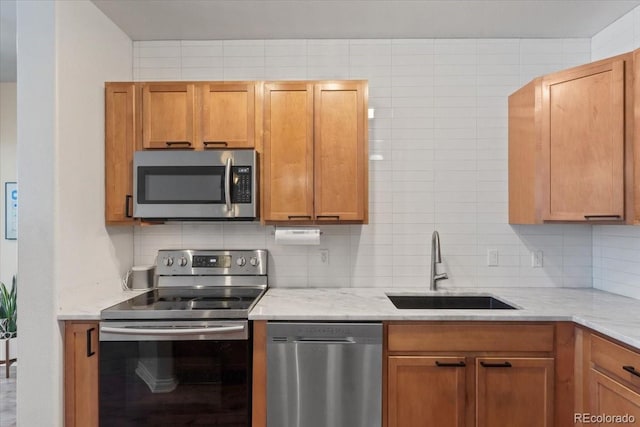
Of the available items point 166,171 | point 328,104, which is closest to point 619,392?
point 328,104

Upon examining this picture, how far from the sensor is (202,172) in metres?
2.15

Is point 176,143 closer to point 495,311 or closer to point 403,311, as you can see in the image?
point 403,311

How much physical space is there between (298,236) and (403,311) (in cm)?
76

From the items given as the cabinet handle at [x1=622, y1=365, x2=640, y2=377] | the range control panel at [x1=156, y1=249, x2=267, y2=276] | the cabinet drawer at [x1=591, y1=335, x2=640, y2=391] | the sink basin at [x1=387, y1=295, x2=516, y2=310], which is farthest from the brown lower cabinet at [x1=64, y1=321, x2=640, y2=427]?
the range control panel at [x1=156, y1=249, x2=267, y2=276]

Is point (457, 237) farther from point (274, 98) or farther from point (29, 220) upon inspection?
point (29, 220)

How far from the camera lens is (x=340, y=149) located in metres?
2.17

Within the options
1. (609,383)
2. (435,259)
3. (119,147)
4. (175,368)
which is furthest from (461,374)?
(119,147)

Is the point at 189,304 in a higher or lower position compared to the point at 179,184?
lower

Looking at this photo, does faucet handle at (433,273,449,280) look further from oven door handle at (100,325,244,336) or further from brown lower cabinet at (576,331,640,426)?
oven door handle at (100,325,244,336)

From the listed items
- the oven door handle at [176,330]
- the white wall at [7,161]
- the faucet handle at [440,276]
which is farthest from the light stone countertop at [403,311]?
the white wall at [7,161]

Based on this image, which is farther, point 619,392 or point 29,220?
point 29,220

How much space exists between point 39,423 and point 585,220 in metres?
2.89

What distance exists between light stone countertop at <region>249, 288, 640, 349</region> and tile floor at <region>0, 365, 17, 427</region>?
6.89 feet

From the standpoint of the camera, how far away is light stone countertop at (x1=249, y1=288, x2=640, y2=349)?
1.70 meters
